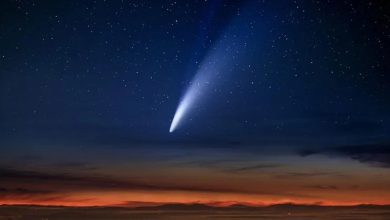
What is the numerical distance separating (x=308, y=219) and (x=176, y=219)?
46.1m

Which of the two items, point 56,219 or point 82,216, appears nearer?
point 56,219

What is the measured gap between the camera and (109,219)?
198 m

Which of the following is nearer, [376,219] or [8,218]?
[8,218]

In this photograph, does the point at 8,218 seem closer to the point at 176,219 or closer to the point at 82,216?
the point at 82,216

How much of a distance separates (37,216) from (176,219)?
1880 inches

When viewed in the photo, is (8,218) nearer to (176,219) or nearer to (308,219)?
(176,219)

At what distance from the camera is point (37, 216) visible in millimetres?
185375

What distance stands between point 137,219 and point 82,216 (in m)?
23.0

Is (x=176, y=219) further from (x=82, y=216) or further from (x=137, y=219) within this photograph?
(x=82, y=216)

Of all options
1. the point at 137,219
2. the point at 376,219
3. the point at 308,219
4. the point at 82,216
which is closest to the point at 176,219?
the point at 137,219

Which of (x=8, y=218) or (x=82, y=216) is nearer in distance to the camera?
(x=8, y=218)

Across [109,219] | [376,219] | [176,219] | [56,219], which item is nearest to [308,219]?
[376,219]

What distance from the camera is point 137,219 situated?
18575 centimetres

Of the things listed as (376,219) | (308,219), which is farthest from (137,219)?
(376,219)
